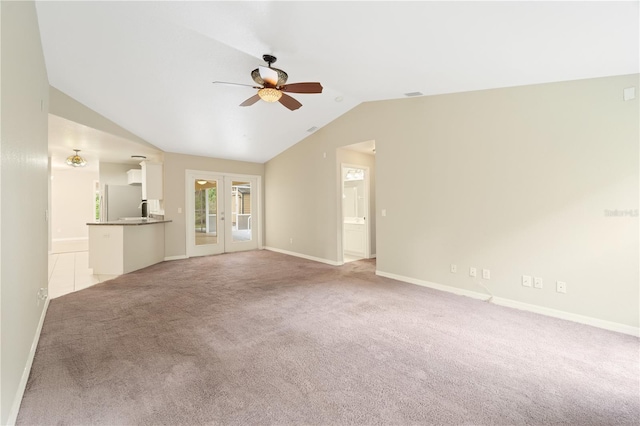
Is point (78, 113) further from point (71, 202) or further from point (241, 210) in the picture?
point (71, 202)

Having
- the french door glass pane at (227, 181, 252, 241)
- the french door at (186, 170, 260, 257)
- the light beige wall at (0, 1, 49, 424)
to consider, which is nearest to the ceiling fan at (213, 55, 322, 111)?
the light beige wall at (0, 1, 49, 424)

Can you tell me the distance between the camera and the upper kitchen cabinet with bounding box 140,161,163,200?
21.4ft

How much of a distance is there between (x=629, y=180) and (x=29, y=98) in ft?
18.1

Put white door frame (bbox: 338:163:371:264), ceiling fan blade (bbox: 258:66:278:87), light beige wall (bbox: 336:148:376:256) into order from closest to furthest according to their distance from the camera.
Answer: ceiling fan blade (bbox: 258:66:278:87) → white door frame (bbox: 338:163:371:264) → light beige wall (bbox: 336:148:376:256)

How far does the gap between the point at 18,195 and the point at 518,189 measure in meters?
4.79

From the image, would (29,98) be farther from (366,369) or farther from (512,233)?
(512,233)

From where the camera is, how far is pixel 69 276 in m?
5.28

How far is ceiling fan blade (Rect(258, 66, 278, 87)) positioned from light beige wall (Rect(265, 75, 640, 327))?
2.38 m

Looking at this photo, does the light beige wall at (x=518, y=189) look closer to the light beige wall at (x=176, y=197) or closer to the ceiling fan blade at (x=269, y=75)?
the ceiling fan blade at (x=269, y=75)

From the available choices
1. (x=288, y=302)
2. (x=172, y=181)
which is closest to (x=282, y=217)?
(x=172, y=181)

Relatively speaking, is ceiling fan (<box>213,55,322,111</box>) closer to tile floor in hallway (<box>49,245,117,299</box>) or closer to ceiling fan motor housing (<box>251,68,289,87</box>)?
ceiling fan motor housing (<box>251,68,289,87</box>)

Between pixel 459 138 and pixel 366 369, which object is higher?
pixel 459 138

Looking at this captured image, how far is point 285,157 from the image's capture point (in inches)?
295

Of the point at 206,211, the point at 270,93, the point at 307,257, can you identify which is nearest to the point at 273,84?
the point at 270,93
